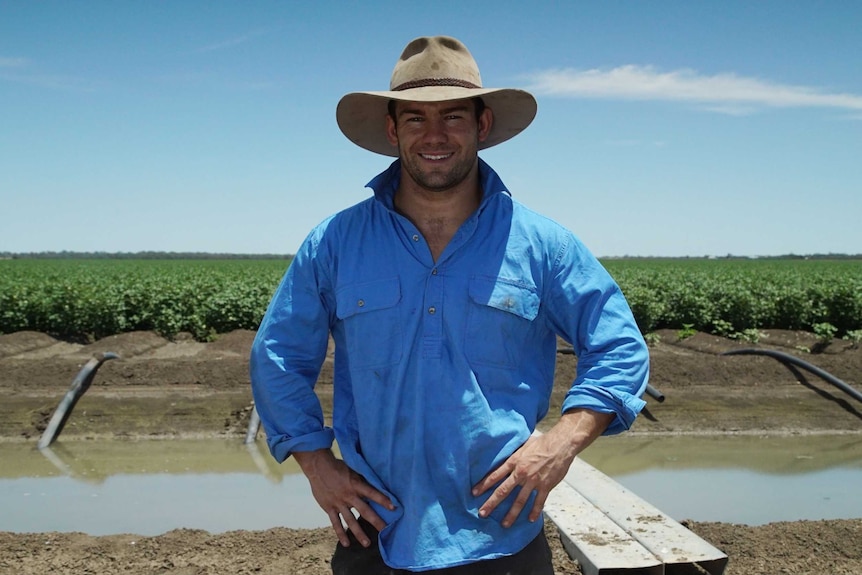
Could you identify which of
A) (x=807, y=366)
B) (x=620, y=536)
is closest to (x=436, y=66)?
(x=620, y=536)

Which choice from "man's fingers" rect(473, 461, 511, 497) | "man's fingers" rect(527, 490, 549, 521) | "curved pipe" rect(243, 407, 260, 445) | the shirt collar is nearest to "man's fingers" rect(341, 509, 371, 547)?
"man's fingers" rect(473, 461, 511, 497)

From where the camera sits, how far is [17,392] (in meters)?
9.71

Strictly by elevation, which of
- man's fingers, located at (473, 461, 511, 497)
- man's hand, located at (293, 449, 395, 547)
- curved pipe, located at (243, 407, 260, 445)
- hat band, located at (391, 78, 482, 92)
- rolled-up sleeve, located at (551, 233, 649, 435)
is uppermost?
hat band, located at (391, 78, 482, 92)

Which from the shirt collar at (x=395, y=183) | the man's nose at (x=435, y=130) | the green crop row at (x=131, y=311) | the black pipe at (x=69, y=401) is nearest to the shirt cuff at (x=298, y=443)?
the shirt collar at (x=395, y=183)

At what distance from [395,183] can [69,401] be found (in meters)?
7.74

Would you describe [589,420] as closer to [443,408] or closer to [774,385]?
[443,408]

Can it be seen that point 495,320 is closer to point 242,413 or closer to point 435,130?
point 435,130

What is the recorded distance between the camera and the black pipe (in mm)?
8711

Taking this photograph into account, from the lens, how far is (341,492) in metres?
2.29

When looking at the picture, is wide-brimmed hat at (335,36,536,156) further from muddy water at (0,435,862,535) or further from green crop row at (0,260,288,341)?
green crop row at (0,260,288,341)

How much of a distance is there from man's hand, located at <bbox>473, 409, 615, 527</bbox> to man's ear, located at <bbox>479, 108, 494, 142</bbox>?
909 millimetres

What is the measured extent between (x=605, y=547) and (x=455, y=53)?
100 inches

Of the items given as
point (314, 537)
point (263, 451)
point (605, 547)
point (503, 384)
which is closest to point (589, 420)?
point (503, 384)

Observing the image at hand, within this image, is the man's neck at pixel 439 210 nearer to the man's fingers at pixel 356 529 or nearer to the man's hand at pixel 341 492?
the man's hand at pixel 341 492
